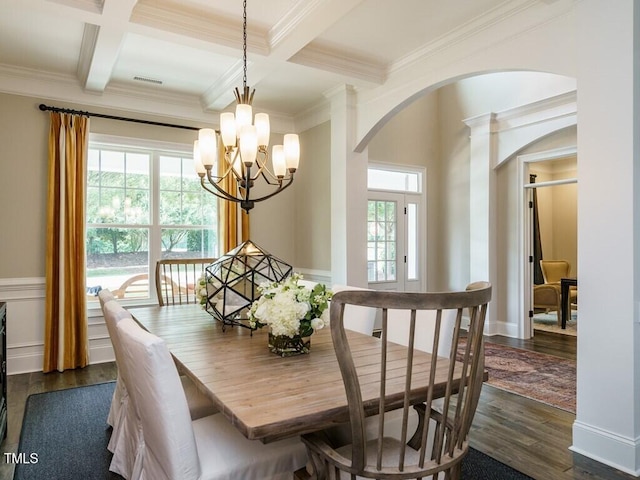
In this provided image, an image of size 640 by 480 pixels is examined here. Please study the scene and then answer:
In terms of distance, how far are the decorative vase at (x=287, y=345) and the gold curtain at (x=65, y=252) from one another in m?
3.13

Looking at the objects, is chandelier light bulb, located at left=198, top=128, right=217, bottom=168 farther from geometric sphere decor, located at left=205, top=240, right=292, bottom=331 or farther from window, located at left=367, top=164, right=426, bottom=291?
window, located at left=367, top=164, right=426, bottom=291

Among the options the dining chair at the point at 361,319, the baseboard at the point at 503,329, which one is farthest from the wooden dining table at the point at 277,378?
the baseboard at the point at 503,329

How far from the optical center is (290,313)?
176cm

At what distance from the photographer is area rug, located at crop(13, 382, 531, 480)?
2.30 metres

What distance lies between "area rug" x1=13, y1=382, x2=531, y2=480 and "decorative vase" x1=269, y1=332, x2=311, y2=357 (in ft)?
3.96

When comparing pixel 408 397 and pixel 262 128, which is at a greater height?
pixel 262 128

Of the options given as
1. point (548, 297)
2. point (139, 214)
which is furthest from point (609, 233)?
point (548, 297)

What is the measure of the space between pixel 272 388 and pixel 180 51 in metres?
3.32

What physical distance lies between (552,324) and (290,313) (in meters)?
6.23

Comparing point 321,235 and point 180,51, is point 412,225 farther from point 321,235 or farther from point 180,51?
point 180,51

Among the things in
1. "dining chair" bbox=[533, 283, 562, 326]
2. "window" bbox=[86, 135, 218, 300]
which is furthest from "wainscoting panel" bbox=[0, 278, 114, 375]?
A: "dining chair" bbox=[533, 283, 562, 326]

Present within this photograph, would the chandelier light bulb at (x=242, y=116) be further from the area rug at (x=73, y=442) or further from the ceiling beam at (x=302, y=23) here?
the area rug at (x=73, y=442)

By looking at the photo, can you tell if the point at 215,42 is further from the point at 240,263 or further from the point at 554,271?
the point at 554,271

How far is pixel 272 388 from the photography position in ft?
4.86
